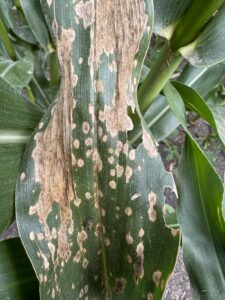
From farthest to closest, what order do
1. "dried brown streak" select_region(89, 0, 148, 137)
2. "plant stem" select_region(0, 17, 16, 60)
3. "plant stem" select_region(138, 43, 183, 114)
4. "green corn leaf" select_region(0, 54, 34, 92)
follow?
"plant stem" select_region(0, 17, 16, 60) < "green corn leaf" select_region(0, 54, 34, 92) < "plant stem" select_region(138, 43, 183, 114) < "dried brown streak" select_region(89, 0, 148, 137)

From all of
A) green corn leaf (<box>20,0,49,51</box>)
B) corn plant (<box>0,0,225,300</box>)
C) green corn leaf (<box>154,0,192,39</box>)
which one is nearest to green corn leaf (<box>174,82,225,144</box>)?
corn plant (<box>0,0,225,300</box>)

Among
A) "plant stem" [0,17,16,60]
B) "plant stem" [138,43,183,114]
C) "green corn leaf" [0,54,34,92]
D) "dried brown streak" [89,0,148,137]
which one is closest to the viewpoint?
"dried brown streak" [89,0,148,137]

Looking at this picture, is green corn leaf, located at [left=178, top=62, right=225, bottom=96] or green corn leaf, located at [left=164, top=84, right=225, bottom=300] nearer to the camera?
green corn leaf, located at [left=164, top=84, right=225, bottom=300]

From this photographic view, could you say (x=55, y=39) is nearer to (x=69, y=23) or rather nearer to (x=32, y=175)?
(x=69, y=23)

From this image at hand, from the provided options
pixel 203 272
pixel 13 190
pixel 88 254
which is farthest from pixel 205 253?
pixel 13 190

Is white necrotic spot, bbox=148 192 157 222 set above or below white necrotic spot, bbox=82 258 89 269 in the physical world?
above

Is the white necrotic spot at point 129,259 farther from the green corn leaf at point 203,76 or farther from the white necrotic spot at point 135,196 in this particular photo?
the green corn leaf at point 203,76

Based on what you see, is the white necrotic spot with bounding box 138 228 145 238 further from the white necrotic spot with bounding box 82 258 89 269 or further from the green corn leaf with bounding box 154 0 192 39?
the green corn leaf with bounding box 154 0 192 39

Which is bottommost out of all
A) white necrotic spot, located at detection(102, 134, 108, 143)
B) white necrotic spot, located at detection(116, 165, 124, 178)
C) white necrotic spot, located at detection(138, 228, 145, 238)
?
white necrotic spot, located at detection(138, 228, 145, 238)
